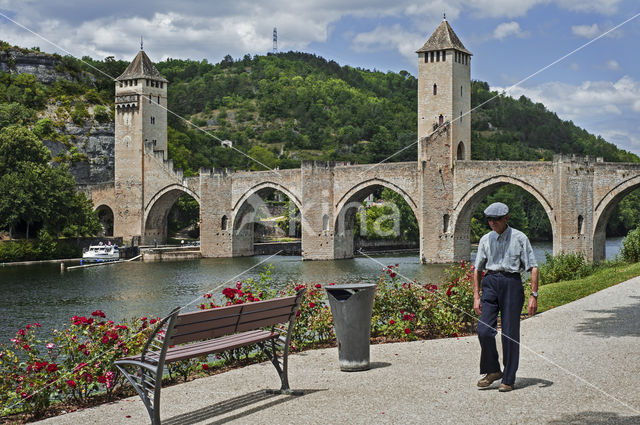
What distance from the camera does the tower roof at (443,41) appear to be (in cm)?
3962

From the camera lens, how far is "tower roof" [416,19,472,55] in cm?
3962

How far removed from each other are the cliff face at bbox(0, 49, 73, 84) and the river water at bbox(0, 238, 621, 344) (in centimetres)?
3759

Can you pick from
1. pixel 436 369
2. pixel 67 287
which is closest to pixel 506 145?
pixel 67 287

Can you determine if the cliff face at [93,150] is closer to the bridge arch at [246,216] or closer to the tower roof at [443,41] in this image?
the bridge arch at [246,216]

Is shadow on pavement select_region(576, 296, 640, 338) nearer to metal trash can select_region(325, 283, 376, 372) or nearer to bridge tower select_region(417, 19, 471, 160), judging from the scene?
metal trash can select_region(325, 283, 376, 372)

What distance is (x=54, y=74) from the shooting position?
73812 millimetres

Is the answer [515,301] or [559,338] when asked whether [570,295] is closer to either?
[559,338]

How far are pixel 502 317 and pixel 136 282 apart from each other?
27320 mm

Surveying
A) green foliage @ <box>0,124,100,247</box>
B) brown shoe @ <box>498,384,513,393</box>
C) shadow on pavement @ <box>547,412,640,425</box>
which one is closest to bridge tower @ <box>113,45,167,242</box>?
green foliage @ <box>0,124,100,247</box>

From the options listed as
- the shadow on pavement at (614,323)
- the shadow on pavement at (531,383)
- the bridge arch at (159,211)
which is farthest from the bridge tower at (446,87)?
the shadow on pavement at (531,383)

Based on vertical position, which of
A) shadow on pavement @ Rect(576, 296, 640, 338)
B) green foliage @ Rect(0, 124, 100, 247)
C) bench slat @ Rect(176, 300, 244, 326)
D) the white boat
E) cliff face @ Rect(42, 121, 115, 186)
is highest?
cliff face @ Rect(42, 121, 115, 186)

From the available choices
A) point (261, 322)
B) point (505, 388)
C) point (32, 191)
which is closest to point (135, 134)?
point (32, 191)

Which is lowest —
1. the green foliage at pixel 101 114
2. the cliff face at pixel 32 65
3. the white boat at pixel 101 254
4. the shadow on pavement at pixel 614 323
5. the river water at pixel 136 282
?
the river water at pixel 136 282

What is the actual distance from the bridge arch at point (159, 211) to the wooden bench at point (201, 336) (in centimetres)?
4605
